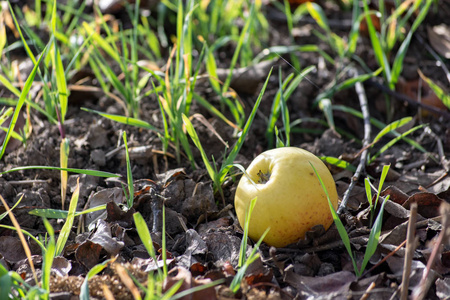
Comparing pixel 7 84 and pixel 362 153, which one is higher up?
pixel 7 84

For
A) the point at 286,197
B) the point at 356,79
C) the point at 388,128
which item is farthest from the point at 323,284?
the point at 356,79

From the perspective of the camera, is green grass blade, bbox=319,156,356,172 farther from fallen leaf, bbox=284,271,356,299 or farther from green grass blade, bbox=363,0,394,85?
green grass blade, bbox=363,0,394,85

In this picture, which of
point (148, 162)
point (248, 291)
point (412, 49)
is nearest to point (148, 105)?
point (148, 162)

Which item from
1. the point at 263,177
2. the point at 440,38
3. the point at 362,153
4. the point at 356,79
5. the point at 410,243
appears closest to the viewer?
the point at 410,243

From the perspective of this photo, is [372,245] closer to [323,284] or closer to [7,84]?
[323,284]

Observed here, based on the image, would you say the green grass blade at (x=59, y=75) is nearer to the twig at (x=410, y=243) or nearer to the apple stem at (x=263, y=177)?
the apple stem at (x=263, y=177)

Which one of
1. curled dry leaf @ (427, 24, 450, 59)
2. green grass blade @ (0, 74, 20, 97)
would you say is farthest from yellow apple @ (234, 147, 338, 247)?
curled dry leaf @ (427, 24, 450, 59)

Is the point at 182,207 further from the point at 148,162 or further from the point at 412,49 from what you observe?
the point at 412,49

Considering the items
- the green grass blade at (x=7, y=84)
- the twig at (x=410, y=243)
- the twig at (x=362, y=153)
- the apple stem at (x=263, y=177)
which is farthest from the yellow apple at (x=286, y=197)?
the green grass blade at (x=7, y=84)

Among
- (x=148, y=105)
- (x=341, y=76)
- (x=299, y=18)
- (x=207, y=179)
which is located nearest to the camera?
(x=207, y=179)
